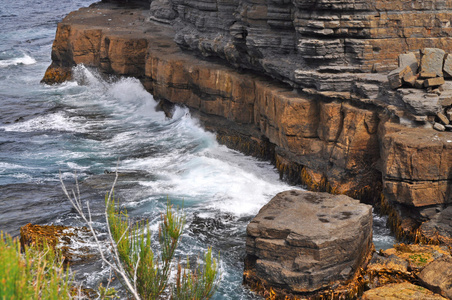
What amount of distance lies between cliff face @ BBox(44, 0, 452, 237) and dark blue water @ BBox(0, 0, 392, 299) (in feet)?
4.39

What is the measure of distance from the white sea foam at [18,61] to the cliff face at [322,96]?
1941 centimetres

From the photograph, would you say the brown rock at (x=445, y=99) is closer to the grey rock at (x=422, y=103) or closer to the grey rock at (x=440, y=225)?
the grey rock at (x=422, y=103)

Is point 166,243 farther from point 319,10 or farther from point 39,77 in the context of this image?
point 39,77

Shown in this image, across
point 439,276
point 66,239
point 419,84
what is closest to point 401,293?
point 439,276

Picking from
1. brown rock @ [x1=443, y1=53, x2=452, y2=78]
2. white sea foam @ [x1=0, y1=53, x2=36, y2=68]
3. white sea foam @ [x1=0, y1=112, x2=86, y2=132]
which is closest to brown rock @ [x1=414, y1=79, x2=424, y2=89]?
brown rock @ [x1=443, y1=53, x2=452, y2=78]

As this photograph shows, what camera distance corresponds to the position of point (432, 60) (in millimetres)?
16016

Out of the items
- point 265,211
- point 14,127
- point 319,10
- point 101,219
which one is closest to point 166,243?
point 265,211

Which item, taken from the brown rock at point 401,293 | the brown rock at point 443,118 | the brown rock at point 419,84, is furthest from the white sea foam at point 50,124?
the brown rock at point 401,293

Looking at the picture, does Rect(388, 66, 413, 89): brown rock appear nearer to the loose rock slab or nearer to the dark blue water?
the loose rock slab

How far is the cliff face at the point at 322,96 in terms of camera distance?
1505 cm

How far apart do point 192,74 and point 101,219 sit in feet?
30.1

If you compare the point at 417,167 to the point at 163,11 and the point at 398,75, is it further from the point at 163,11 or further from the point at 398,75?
the point at 163,11

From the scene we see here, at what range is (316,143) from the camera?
1844 cm

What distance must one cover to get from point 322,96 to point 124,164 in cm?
801
